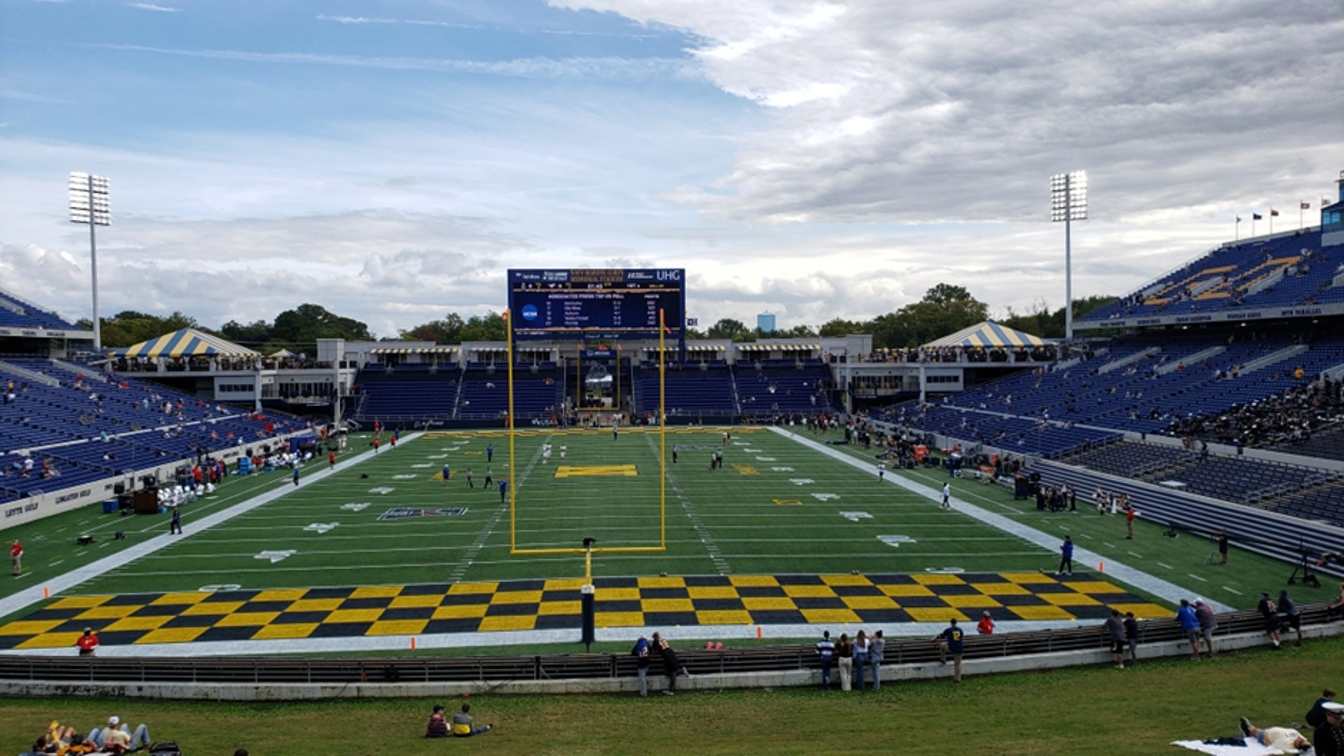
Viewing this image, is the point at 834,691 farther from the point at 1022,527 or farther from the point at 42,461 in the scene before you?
the point at 42,461

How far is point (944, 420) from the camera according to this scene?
53.7m

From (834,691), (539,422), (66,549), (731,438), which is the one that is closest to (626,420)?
(539,422)

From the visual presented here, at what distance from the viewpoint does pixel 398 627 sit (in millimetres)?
17688

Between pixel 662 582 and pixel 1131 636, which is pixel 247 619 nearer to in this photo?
pixel 662 582

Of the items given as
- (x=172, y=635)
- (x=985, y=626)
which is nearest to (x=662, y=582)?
(x=985, y=626)

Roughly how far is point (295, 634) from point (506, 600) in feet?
13.9

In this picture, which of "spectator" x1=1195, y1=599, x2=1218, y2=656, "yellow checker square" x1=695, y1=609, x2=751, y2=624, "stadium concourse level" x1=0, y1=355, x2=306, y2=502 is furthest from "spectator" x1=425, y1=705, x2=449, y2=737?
"stadium concourse level" x1=0, y1=355, x2=306, y2=502

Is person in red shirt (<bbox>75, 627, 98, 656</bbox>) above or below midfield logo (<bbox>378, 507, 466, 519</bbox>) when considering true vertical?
above

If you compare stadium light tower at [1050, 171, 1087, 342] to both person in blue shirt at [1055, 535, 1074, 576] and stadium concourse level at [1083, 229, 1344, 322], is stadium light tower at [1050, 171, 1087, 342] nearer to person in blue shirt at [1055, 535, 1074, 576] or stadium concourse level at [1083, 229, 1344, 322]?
stadium concourse level at [1083, 229, 1344, 322]

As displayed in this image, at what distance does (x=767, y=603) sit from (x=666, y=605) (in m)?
2.12

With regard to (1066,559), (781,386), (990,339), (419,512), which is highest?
(990,339)

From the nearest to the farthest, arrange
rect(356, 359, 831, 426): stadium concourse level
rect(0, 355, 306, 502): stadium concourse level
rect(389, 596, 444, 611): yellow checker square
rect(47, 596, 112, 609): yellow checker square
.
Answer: rect(389, 596, 444, 611): yellow checker square < rect(47, 596, 112, 609): yellow checker square < rect(0, 355, 306, 502): stadium concourse level < rect(356, 359, 831, 426): stadium concourse level

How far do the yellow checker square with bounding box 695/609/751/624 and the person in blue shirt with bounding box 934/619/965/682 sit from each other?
431 centimetres

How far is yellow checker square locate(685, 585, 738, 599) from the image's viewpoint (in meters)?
19.6
